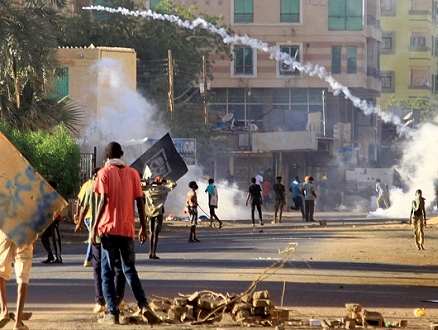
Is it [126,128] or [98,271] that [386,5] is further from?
[98,271]

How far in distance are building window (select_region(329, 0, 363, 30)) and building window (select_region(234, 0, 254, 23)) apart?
5294 mm

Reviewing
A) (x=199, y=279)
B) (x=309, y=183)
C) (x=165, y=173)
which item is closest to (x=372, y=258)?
(x=199, y=279)

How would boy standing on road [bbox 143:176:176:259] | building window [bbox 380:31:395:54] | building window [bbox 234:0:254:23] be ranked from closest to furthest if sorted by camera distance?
1. boy standing on road [bbox 143:176:176:259]
2. building window [bbox 234:0:254:23]
3. building window [bbox 380:31:395:54]

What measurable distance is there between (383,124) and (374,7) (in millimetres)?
9400

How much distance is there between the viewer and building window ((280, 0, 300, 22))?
7488 centimetres

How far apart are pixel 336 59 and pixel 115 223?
64.6 meters

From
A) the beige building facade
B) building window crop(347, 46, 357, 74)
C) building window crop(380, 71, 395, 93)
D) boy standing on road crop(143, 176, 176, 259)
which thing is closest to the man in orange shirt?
boy standing on road crop(143, 176, 176, 259)

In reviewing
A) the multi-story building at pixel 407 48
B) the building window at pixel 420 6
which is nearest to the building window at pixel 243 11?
the multi-story building at pixel 407 48

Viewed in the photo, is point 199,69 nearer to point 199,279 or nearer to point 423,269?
point 423,269

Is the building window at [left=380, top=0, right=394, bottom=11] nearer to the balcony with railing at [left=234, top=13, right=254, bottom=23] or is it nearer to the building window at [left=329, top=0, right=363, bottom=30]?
the building window at [left=329, top=0, right=363, bottom=30]

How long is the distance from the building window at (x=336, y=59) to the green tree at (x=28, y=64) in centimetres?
4204

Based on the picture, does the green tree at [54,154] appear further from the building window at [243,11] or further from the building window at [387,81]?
the building window at [387,81]

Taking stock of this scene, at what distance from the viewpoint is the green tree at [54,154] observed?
31766 millimetres

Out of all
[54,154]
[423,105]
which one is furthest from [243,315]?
[423,105]
